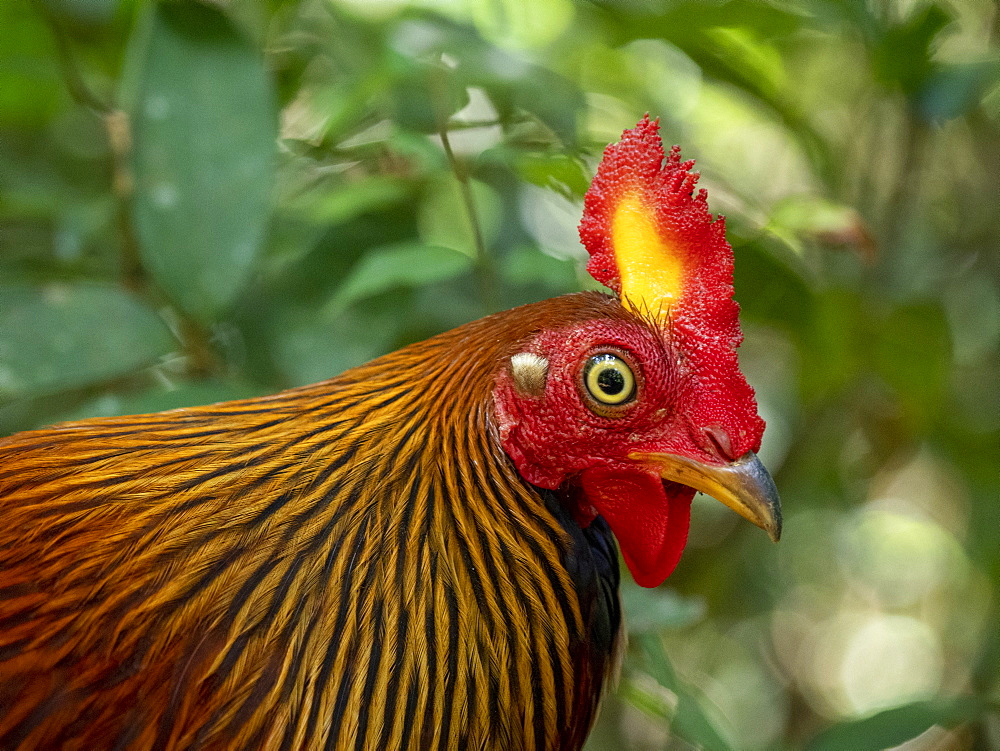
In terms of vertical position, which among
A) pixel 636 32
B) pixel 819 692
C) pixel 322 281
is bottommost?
pixel 819 692

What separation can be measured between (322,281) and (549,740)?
3.32 ft

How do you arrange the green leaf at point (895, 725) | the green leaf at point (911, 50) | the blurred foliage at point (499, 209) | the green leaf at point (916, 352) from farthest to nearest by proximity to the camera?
1. the green leaf at point (916, 352)
2. the green leaf at point (911, 50)
3. the blurred foliage at point (499, 209)
4. the green leaf at point (895, 725)

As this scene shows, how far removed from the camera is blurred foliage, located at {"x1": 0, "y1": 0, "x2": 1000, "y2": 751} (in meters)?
1.41

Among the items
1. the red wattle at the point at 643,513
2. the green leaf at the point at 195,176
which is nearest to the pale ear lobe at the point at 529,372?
the red wattle at the point at 643,513

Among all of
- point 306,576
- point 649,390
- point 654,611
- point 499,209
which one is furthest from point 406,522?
point 499,209

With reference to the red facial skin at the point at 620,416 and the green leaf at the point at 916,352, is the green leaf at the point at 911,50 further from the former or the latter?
the red facial skin at the point at 620,416

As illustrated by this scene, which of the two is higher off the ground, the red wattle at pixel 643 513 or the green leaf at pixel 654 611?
the red wattle at pixel 643 513

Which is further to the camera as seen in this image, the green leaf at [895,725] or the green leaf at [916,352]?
the green leaf at [916,352]

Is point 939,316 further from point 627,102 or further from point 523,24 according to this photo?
point 523,24

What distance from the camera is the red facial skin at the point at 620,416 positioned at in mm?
991

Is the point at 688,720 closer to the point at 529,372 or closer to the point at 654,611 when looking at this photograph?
the point at 654,611

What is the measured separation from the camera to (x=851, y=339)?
1902 millimetres

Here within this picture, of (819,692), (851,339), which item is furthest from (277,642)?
(819,692)

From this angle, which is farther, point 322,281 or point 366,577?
point 322,281
